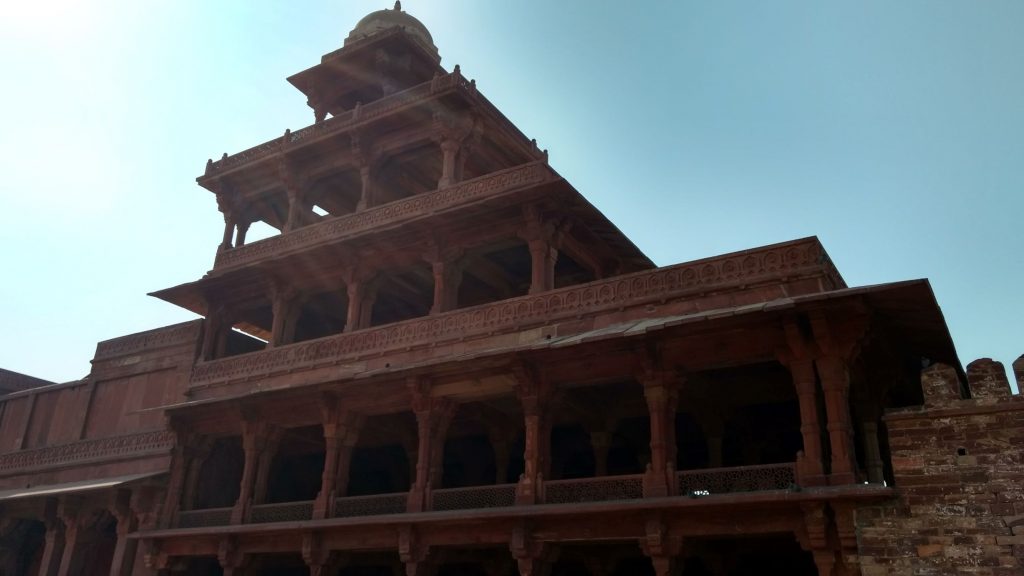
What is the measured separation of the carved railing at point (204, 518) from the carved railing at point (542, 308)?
10.0 feet

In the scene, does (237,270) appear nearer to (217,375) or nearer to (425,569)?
(217,375)

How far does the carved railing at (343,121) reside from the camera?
64.3 feet

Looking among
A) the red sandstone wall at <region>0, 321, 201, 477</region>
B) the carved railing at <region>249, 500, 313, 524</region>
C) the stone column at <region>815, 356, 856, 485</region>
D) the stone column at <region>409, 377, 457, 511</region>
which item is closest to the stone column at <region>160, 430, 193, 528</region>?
the red sandstone wall at <region>0, 321, 201, 477</region>

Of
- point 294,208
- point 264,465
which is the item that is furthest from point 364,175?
point 264,465

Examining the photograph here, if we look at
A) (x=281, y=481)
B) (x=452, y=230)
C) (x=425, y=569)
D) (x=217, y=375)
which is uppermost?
(x=452, y=230)

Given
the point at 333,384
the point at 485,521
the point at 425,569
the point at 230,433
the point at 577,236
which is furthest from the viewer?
the point at 230,433

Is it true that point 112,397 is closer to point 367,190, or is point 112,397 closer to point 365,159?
point 367,190

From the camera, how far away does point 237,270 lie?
2061 centimetres

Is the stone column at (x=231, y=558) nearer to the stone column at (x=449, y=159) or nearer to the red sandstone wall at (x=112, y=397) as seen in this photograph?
the red sandstone wall at (x=112, y=397)

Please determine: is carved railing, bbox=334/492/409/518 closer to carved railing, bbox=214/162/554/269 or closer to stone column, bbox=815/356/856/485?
carved railing, bbox=214/162/554/269

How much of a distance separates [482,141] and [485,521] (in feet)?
32.5

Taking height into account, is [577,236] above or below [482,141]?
below

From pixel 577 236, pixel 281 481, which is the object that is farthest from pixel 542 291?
pixel 281 481

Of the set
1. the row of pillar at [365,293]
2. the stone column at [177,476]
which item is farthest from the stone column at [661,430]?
the stone column at [177,476]
